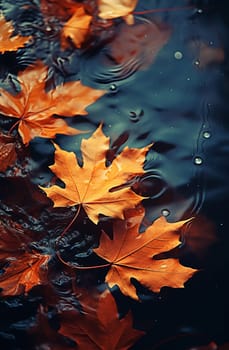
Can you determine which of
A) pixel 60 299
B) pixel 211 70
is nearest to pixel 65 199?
pixel 60 299

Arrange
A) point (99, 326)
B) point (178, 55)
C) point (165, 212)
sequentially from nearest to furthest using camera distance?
1. point (99, 326)
2. point (165, 212)
3. point (178, 55)

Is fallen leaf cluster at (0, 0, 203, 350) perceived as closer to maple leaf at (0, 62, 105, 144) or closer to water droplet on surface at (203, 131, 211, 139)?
maple leaf at (0, 62, 105, 144)

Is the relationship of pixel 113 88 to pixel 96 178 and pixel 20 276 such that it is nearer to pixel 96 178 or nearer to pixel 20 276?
pixel 96 178

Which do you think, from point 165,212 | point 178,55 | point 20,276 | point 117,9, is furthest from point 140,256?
point 117,9

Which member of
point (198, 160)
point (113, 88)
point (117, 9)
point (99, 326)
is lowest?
point (99, 326)

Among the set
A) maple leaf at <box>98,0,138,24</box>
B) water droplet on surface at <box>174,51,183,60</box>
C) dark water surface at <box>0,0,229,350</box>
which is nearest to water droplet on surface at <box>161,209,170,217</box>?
dark water surface at <box>0,0,229,350</box>

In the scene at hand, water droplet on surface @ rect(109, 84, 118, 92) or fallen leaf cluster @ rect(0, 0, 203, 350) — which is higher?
water droplet on surface @ rect(109, 84, 118, 92)

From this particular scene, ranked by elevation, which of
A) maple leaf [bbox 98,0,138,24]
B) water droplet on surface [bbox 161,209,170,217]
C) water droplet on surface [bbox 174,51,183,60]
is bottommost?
water droplet on surface [bbox 161,209,170,217]
